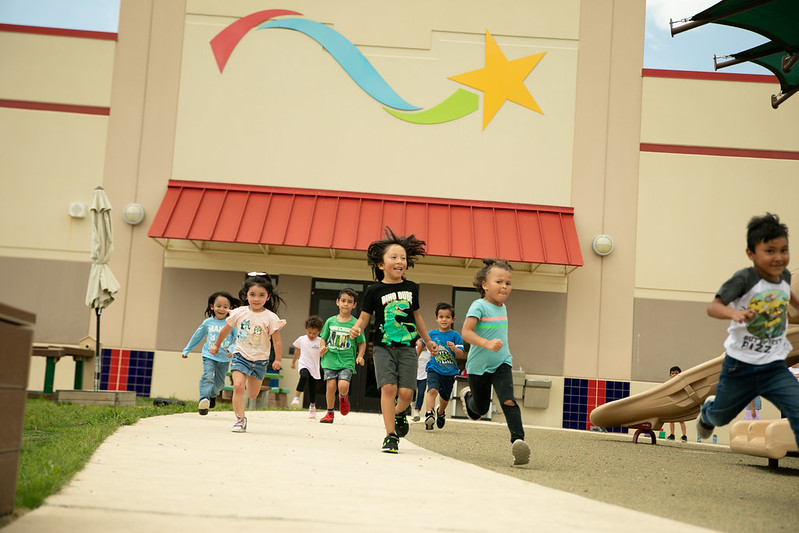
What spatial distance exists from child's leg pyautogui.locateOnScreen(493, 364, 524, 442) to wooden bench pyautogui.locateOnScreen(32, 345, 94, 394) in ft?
31.9

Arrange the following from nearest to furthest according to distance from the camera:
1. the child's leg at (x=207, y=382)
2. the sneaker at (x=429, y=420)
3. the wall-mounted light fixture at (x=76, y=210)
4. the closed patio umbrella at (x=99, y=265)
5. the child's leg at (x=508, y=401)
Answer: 1. the child's leg at (x=508, y=401)
2. the child's leg at (x=207, y=382)
3. the sneaker at (x=429, y=420)
4. the closed patio umbrella at (x=99, y=265)
5. the wall-mounted light fixture at (x=76, y=210)

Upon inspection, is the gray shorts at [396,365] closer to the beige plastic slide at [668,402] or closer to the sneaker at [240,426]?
the sneaker at [240,426]

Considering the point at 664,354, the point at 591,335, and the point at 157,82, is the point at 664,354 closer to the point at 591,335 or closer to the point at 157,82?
the point at 591,335

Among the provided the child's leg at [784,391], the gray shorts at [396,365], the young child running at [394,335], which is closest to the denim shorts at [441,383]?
the young child running at [394,335]

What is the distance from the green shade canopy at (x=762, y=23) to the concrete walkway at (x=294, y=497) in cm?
546

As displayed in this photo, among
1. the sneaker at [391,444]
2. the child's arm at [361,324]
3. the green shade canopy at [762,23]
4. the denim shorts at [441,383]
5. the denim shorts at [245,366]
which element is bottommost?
the sneaker at [391,444]

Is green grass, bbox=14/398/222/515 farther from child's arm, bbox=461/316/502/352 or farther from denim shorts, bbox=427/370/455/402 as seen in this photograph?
denim shorts, bbox=427/370/455/402

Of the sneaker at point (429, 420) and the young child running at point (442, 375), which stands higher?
the young child running at point (442, 375)

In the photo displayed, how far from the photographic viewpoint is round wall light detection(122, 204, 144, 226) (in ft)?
61.4

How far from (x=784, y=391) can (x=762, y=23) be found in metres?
4.95

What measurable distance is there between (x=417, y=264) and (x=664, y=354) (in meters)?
6.27

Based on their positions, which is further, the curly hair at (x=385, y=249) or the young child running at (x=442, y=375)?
the young child running at (x=442, y=375)

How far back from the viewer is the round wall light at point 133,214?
1872 cm

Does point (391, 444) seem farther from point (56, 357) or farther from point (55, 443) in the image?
point (56, 357)
